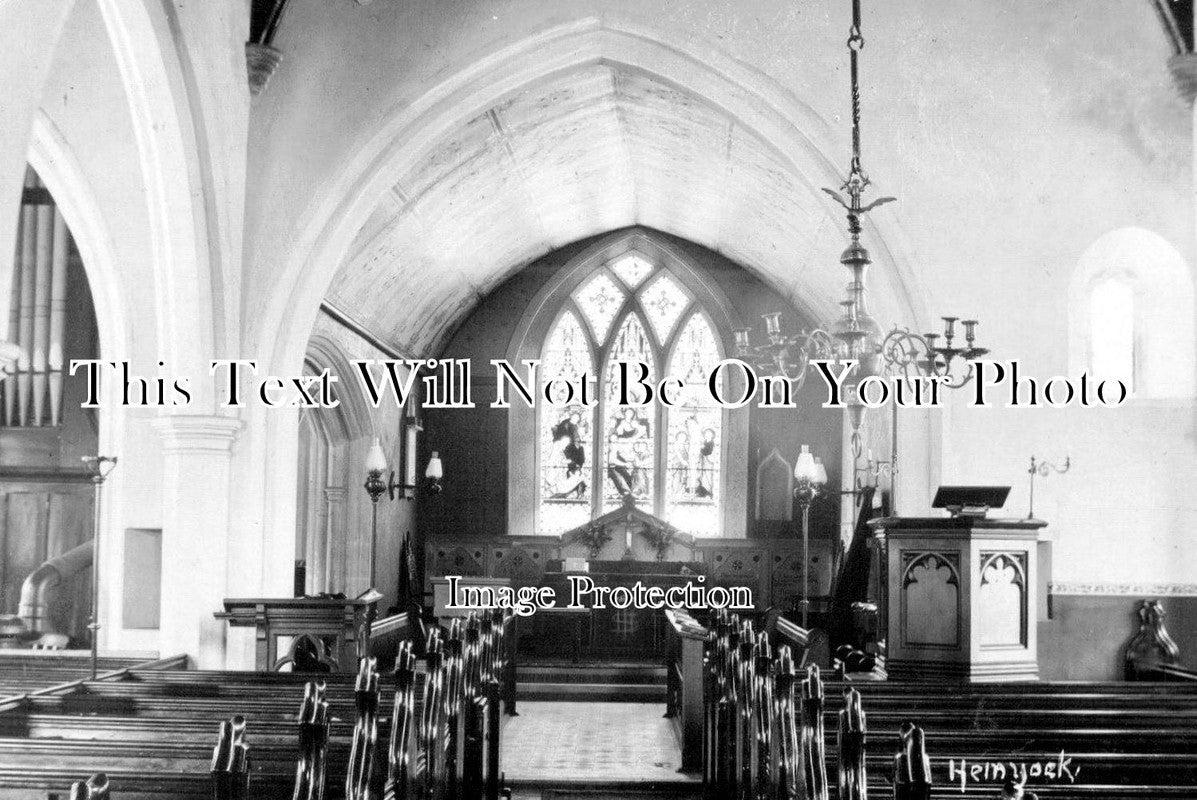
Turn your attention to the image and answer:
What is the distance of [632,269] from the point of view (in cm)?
1605

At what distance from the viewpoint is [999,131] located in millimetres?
8688

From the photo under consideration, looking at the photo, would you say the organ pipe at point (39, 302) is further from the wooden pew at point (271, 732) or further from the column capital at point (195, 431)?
the wooden pew at point (271, 732)

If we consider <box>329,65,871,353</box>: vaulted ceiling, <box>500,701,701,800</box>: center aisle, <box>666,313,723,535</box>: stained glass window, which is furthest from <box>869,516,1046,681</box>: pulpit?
<box>666,313,723,535</box>: stained glass window

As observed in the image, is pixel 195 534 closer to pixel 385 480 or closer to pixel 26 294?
pixel 26 294

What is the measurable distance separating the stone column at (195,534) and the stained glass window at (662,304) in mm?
8282

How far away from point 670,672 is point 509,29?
5.16m

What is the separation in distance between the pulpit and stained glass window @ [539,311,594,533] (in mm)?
9193

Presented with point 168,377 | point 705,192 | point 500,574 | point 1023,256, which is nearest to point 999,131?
point 1023,256

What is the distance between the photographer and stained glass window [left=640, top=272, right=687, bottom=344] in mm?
16047

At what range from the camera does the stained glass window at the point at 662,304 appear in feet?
52.6

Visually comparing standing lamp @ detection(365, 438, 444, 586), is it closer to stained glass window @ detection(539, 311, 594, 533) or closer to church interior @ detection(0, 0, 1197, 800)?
church interior @ detection(0, 0, 1197, 800)

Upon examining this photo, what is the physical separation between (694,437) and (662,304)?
175 centimetres

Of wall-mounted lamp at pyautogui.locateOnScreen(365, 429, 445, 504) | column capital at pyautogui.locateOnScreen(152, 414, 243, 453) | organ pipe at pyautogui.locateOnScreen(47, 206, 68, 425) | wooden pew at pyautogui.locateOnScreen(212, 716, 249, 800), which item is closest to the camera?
A: wooden pew at pyautogui.locateOnScreen(212, 716, 249, 800)

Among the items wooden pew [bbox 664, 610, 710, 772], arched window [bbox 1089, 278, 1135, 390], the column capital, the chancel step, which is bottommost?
the chancel step
